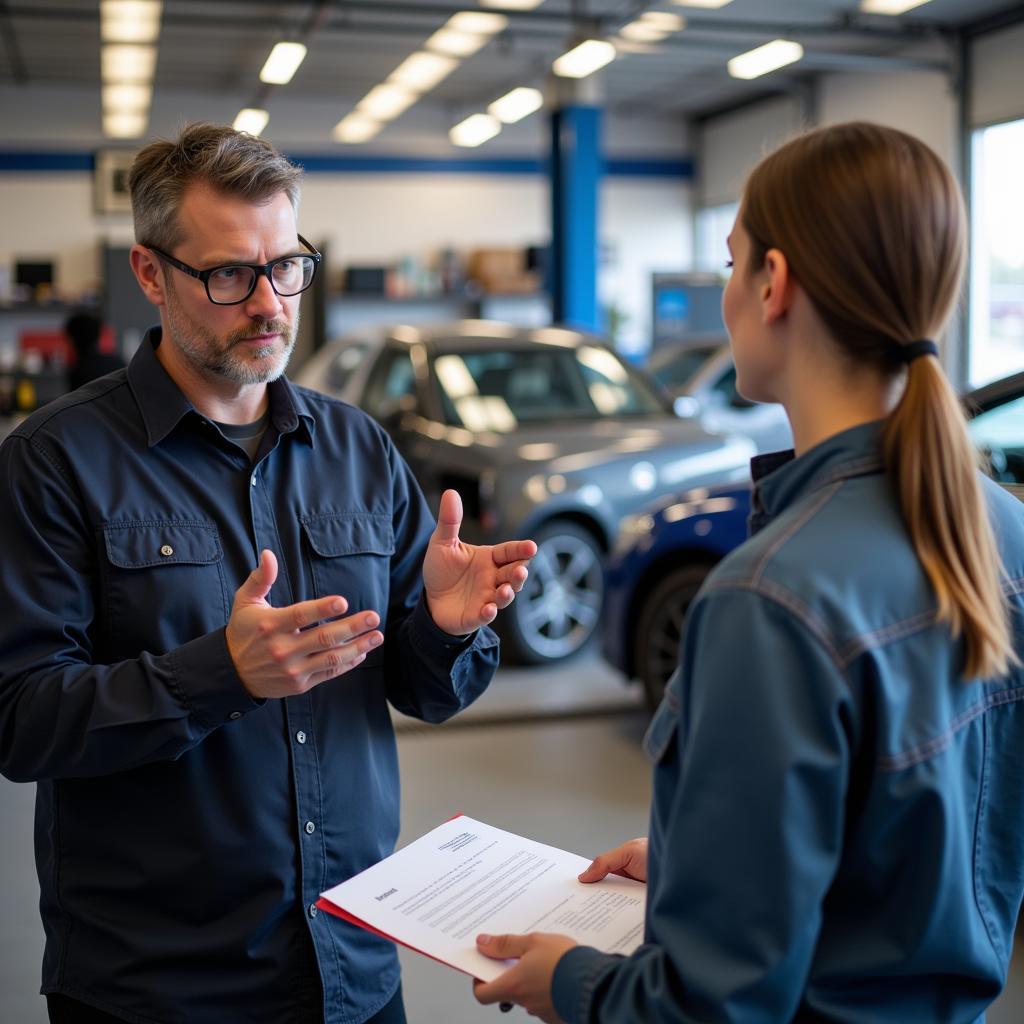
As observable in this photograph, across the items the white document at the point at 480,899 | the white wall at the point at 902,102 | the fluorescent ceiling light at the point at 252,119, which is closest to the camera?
the white document at the point at 480,899

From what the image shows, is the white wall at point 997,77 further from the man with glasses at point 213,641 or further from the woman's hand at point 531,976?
the woman's hand at point 531,976

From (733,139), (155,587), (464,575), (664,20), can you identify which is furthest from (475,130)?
(155,587)

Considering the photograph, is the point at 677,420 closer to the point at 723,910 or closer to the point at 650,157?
the point at 723,910

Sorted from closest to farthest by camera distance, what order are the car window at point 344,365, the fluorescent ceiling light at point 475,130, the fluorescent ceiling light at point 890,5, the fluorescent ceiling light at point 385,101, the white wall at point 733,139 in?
the car window at point 344,365 < the fluorescent ceiling light at point 890,5 < the fluorescent ceiling light at point 385,101 < the fluorescent ceiling light at point 475,130 < the white wall at point 733,139

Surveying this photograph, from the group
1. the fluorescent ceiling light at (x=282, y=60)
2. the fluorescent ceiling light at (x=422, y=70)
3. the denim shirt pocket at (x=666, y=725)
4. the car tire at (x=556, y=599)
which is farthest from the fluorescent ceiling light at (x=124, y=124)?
the denim shirt pocket at (x=666, y=725)

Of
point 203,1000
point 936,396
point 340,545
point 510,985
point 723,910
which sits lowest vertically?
point 203,1000

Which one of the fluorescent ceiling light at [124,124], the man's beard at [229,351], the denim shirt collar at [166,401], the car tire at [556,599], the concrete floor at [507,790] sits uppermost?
the fluorescent ceiling light at [124,124]

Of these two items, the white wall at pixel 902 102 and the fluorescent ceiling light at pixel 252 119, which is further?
the fluorescent ceiling light at pixel 252 119

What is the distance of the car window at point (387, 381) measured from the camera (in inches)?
266

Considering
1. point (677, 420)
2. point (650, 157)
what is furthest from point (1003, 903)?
point (650, 157)

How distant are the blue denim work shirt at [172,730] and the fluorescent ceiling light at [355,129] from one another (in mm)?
15060

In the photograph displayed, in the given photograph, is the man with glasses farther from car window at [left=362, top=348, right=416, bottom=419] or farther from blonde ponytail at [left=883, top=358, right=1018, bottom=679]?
car window at [left=362, top=348, right=416, bottom=419]

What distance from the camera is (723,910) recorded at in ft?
3.22

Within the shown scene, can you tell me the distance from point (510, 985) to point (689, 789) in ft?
1.03
